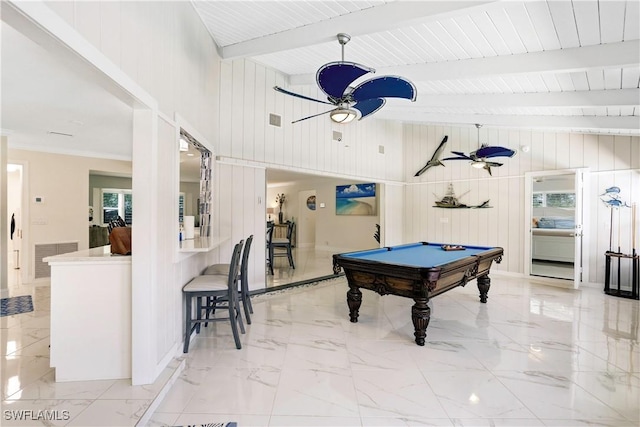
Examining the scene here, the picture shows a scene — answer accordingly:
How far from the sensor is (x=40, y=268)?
5.61 metres

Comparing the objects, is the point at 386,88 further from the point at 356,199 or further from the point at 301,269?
the point at 356,199

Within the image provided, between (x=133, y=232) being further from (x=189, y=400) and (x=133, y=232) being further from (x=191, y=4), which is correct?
(x=191, y=4)

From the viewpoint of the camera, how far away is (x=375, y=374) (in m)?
2.60

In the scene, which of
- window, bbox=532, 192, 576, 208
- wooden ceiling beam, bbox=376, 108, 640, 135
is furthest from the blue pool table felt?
window, bbox=532, 192, 576, 208

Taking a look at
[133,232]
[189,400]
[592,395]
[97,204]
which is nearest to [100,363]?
[189,400]

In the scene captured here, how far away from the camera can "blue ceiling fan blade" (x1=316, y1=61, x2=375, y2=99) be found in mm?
2480

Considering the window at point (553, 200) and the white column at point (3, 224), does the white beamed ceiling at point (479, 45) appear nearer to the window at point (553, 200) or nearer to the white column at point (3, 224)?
the white column at point (3, 224)

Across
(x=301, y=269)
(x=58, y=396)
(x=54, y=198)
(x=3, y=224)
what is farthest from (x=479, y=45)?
(x=54, y=198)

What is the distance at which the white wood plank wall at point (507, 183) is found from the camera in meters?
5.46

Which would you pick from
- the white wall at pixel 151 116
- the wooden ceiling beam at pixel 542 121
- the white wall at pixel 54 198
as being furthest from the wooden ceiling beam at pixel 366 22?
the white wall at pixel 54 198

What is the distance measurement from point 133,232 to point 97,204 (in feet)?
27.6

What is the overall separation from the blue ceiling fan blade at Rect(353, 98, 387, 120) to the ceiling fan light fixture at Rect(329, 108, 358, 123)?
0.09 meters

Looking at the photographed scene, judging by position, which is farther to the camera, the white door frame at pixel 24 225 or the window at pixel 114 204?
the window at pixel 114 204

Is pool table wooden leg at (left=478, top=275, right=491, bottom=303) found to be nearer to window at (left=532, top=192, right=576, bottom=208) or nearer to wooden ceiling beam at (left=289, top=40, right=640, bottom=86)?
wooden ceiling beam at (left=289, top=40, right=640, bottom=86)
